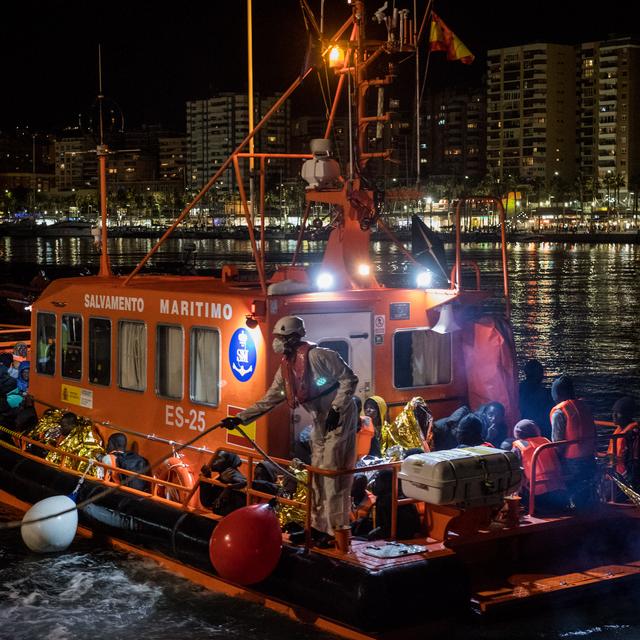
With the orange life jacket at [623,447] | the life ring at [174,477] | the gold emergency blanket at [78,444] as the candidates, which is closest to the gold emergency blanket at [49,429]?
the gold emergency blanket at [78,444]

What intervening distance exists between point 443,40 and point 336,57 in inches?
45.3

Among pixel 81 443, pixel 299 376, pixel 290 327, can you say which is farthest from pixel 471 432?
pixel 81 443

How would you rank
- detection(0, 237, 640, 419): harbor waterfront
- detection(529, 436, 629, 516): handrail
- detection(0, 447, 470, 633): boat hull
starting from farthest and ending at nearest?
detection(0, 237, 640, 419): harbor waterfront < detection(529, 436, 629, 516): handrail < detection(0, 447, 470, 633): boat hull

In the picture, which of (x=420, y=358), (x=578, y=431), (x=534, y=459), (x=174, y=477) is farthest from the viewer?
(x=420, y=358)

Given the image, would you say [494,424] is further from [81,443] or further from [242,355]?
[81,443]

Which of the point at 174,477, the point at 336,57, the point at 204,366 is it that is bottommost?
the point at 174,477

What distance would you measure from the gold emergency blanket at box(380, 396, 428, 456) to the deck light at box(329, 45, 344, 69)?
132 inches

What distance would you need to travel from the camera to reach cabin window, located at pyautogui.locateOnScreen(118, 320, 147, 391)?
10.1 m

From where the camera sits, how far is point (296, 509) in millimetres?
8242

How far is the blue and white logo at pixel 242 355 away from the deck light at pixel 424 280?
205cm

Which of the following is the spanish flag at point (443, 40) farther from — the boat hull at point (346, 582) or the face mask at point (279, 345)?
the boat hull at point (346, 582)

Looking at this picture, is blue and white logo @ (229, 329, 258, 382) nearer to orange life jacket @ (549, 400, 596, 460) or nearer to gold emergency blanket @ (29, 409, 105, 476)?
gold emergency blanket @ (29, 409, 105, 476)

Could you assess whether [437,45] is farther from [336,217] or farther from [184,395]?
[184,395]

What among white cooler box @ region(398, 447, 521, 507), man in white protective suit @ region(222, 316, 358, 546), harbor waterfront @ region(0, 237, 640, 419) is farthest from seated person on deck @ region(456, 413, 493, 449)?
harbor waterfront @ region(0, 237, 640, 419)
